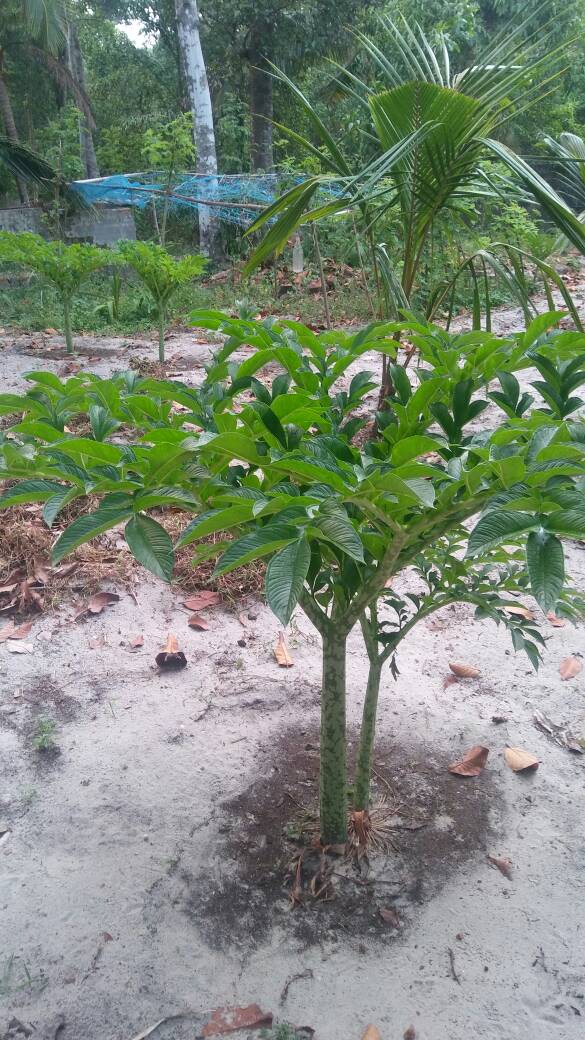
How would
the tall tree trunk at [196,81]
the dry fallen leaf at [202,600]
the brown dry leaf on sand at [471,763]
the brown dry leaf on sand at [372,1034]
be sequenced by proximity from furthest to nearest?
1. the tall tree trunk at [196,81]
2. the dry fallen leaf at [202,600]
3. the brown dry leaf on sand at [471,763]
4. the brown dry leaf on sand at [372,1034]

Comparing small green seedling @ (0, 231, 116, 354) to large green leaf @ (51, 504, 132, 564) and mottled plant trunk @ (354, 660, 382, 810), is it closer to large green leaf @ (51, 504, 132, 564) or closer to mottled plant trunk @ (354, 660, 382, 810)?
mottled plant trunk @ (354, 660, 382, 810)

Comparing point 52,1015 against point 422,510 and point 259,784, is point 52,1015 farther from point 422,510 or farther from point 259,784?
point 422,510

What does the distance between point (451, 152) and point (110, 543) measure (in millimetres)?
1982

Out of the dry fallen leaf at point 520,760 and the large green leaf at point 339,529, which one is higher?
the large green leaf at point 339,529

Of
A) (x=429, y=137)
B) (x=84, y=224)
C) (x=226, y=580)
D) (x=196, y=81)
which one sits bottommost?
(x=226, y=580)

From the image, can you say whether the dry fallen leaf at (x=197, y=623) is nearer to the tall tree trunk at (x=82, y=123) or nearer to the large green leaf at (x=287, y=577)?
the large green leaf at (x=287, y=577)

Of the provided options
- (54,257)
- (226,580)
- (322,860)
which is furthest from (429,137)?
(54,257)

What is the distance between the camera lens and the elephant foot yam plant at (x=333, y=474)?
2.93ft

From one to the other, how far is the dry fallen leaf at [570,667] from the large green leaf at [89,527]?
1901 mm

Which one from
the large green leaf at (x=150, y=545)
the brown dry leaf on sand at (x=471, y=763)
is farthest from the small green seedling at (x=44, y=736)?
the large green leaf at (x=150, y=545)

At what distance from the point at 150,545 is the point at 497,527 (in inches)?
17.3

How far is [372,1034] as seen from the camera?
1401 mm

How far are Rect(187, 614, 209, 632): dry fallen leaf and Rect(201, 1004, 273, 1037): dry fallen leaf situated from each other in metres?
1.43

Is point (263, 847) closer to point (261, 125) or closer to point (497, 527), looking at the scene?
point (497, 527)
